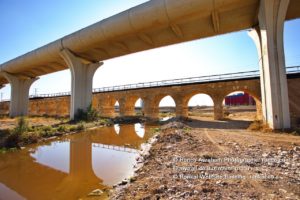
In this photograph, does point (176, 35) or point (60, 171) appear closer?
point (60, 171)

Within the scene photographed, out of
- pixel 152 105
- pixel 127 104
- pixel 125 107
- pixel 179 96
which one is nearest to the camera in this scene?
pixel 179 96

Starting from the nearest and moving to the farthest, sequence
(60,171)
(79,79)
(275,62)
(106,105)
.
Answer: (60,171)
(275,62)
(79,79)
(106,105)

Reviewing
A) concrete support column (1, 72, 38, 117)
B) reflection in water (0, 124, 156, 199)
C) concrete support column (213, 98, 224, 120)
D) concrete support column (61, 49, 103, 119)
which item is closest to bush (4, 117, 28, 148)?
reflection in water (0, 124, 156, 199)

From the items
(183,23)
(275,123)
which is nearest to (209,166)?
(275,123)

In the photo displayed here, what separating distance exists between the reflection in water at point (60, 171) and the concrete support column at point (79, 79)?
9604 mm

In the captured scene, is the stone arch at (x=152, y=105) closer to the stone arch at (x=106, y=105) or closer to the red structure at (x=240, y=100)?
the stone arch at (x=106, y=105)

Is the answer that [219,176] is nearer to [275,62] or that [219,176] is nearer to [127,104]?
[275,62]

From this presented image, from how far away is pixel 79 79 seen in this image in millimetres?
17062

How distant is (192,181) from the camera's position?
305cm

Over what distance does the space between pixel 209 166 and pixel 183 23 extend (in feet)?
31.6

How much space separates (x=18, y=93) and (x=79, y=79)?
14392 millimetres

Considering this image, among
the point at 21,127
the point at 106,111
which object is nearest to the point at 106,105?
the point at 106,111

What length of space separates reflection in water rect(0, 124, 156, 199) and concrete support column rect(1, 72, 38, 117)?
72.4 feet

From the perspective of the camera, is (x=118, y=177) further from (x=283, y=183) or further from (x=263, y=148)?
(x=263, y=148)
